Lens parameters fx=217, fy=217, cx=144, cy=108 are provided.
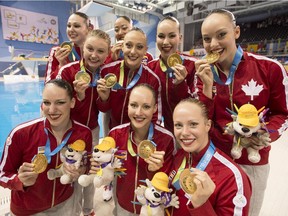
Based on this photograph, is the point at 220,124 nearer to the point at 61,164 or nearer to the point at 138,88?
the point at 138,88

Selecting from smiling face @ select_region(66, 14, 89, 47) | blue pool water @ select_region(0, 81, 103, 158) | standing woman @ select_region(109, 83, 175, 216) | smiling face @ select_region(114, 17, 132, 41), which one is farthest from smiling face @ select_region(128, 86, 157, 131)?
blue pool water @ select_region(0, 81, 103, 158)

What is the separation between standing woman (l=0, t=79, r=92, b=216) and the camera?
186 cm

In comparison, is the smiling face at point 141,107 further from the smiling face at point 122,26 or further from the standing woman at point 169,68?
the smiling face at point 122,26

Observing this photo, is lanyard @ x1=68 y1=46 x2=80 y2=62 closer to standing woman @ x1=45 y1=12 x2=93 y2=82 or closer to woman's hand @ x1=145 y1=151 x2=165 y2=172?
standing woman @ x1=45 y1=12 x2=93 y2=82

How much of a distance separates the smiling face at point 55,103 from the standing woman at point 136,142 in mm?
539

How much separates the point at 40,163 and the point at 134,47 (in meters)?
1.46

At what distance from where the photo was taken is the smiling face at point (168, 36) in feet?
8.11

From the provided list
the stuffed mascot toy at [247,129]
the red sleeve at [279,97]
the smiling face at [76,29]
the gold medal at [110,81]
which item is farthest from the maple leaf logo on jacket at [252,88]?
the smiling face at [76,29]

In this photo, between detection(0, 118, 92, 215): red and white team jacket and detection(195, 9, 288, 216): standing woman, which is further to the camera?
detection(0, 118, 92, 215): red and white team jacket

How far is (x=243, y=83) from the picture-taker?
5.82 ft

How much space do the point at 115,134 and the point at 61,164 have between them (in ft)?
1.80

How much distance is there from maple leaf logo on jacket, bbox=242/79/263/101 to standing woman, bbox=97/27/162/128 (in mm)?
984

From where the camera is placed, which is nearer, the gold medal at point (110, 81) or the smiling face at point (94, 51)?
the gold medal at point (110, 81)

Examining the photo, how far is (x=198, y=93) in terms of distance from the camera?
193 centimetres
